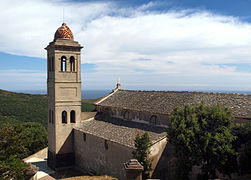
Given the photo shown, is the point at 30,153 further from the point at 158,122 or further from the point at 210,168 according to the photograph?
the point at 210,168

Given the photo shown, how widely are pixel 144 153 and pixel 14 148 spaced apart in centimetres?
1070

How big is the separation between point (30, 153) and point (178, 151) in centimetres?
2562

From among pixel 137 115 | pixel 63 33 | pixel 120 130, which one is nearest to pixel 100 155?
pixel 120 130

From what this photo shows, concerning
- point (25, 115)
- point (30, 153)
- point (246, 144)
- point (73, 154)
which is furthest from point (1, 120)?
point (246, 144)

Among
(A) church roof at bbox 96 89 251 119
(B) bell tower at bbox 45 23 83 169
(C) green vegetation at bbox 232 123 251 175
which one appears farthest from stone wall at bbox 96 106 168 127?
(C) green vegetation at bbox 232 123 251 175

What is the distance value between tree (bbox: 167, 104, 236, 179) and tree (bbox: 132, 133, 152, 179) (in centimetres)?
199

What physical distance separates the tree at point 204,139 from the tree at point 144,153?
199cm

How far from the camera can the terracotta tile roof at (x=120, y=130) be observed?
20188 mm

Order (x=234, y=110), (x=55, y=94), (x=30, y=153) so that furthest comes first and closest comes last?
(x=30, y=153), (x=55, y=94), (x=234, y=110)

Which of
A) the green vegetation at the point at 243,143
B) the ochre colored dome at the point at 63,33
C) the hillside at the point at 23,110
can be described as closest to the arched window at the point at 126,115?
the ochre colored dome at the point at 63,33

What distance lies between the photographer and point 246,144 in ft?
52.6

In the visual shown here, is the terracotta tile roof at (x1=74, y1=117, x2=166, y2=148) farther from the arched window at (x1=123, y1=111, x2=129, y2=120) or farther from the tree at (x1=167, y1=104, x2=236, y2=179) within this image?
the tree at (x1=167, y1=104, x2=236, y2=179)

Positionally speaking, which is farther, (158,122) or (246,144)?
(158,122)

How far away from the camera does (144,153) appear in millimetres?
17422
